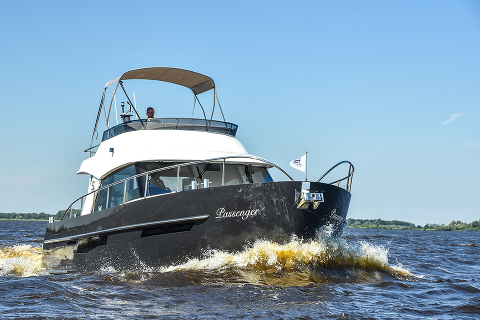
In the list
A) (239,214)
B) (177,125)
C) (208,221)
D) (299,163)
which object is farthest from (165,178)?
(299,163)

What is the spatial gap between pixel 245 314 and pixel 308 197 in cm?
269

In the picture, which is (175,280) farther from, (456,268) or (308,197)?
(456,268)

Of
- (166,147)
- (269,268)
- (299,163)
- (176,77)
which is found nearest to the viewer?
(269,268)

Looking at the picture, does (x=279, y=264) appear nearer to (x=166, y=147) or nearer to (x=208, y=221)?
(x=208, y=221)

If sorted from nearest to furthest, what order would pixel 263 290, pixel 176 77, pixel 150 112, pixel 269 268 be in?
pixel 263 290, pixel 269 268, pixel 150 112, pixel 176 77

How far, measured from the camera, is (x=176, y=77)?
40.5ft

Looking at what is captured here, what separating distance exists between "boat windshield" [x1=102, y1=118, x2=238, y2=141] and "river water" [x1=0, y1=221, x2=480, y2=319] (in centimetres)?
331

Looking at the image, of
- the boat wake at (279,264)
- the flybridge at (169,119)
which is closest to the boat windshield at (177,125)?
the flybridge at (169,119)

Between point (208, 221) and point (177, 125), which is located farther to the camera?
point (177, 125)

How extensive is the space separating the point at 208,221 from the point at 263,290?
1612mm

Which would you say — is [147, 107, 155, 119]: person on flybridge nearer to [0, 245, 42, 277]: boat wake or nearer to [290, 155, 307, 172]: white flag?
[0, 245, 42, 277]: boat wake

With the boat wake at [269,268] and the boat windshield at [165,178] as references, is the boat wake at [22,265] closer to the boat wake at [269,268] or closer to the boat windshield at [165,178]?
the boat windshield at [165,178]

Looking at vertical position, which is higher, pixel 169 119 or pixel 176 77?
pixel 176 77

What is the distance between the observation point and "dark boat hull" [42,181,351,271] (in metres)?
7.92
